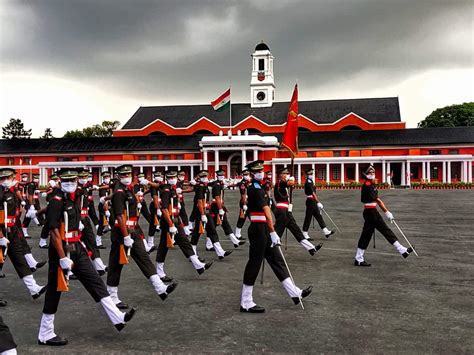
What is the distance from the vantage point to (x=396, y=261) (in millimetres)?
10359

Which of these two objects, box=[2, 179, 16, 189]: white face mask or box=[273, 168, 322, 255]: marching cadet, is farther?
box=[273, 168, 322, 255]: marching cadet

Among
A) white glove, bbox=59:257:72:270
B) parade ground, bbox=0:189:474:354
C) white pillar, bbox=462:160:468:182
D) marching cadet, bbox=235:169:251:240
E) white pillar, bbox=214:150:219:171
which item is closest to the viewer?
parade ground, bbox=0:189:474:354

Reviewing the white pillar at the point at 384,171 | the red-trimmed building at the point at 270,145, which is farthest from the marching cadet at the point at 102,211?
the white pillar at the point at 384,171

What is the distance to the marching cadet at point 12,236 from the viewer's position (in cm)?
797

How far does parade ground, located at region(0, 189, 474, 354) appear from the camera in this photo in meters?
5.64

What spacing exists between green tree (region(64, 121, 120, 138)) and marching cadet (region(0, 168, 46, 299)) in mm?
81419

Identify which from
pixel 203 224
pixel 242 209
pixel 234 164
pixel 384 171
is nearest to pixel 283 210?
pixel 203 224

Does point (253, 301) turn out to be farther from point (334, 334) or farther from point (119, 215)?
point (119, 215)

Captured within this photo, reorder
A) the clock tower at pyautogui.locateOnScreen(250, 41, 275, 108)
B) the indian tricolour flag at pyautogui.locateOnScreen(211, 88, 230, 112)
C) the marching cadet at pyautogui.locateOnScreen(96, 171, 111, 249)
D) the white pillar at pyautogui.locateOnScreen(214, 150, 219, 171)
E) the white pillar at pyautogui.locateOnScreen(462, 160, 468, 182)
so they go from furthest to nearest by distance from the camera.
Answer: the clock tower at pyautogui.locateOnScreen(250, 41, 275, 108)
the white pillar at pyautogui.locateOnScreen(214, 150, 219, 171)
the white pillar at pyautogui.locateOnScreen(462, 160, 468, 182)
the indian tricolour flag at pyautogui.locateOnScreen(211, 88, 230, 112)
the marching cadet at pyautogui.locateOnScreen(96, 171, 111, 249)

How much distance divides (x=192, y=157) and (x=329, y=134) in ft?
59.0

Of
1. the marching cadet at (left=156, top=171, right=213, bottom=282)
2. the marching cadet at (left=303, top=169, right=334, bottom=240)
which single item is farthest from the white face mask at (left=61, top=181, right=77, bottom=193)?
the marching cadet at (left=303, top=169, right=334, bottom=240)

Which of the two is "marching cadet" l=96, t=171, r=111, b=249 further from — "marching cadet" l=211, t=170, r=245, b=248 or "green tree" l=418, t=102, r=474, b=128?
"green tree" l=418, t=102, r=474, b=128

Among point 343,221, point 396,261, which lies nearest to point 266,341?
point 396,261

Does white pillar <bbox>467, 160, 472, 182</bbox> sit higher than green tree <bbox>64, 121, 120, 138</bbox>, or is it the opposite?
green tree <bbox>64, 121, 120, 138</bbox>
